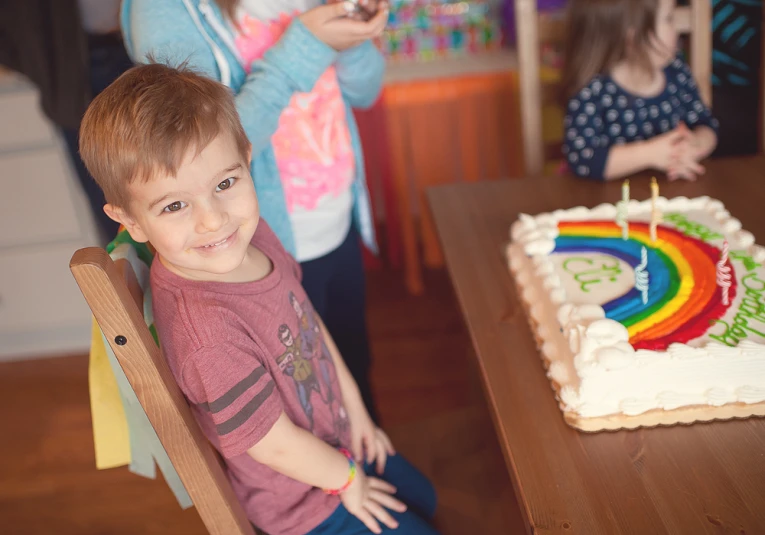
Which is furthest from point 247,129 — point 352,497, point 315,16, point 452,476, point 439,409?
point 439,409

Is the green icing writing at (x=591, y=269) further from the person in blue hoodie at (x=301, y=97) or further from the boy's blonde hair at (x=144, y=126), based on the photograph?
the boy's blonde hair at (x=144, y=126)

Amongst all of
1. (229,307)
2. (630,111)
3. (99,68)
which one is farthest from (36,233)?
(630,111)

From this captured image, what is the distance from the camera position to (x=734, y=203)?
1330 millimetres

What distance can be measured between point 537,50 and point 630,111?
298 millimetres

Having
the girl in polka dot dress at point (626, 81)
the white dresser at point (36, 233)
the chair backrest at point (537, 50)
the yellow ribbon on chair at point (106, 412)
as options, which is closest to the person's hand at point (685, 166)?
the girl in polka dot dress at point (626, 81)

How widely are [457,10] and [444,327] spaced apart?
124cm

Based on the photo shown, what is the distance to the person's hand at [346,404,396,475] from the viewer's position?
3.86ft

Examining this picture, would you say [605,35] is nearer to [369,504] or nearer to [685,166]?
[685,166]

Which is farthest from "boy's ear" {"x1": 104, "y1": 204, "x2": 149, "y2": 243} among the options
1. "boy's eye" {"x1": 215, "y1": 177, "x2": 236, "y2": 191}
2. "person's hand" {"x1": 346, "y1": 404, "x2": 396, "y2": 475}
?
"person's hand" {"x1": 346, "y1": 404, "x2": 396, "y2": 475}

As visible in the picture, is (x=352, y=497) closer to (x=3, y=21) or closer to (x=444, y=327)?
(x=444, y=327)

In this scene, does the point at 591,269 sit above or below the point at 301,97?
below

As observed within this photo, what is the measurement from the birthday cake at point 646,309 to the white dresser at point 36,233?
185 cm

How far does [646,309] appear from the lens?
1.00m

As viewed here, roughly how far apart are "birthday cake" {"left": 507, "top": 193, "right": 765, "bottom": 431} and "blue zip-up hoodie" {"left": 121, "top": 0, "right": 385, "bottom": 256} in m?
0.45
